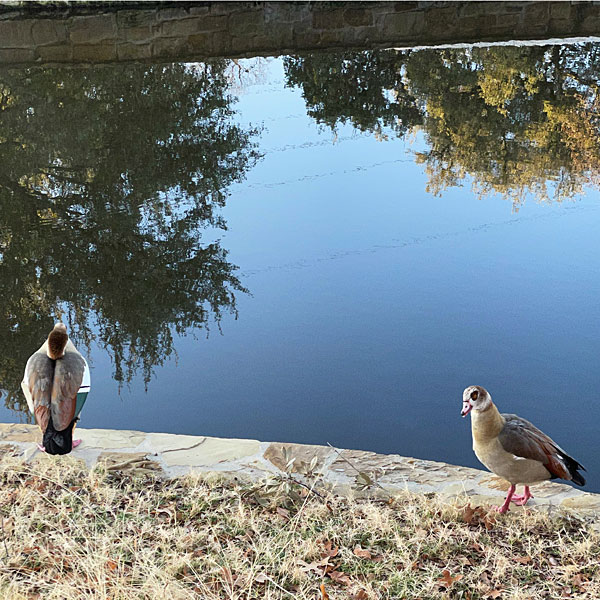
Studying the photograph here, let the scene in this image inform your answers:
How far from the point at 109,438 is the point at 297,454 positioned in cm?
108

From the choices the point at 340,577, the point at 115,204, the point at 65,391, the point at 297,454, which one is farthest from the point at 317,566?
the point at 115,204

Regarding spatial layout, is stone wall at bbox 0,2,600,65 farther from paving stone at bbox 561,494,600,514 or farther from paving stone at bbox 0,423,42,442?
paving stone at bbox 561,494,600,514

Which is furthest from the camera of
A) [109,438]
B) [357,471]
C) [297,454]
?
[109,438]

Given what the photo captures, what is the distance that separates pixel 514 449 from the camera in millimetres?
3520

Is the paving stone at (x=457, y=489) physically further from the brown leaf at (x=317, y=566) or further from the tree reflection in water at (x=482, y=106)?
the tree reflection in water at (x=482, y=106)

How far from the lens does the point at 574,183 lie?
745 cm

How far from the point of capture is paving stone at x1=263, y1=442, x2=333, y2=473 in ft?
13.5

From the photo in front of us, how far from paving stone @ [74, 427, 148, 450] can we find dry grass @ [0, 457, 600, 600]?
335mm

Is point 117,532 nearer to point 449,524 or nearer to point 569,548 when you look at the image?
point 449,524

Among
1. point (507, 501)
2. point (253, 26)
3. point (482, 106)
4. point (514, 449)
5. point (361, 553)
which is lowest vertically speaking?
point (361, 553)

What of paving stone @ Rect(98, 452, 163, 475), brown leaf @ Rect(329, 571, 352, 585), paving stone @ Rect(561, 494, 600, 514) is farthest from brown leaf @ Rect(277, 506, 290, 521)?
paving stone @ Rect(561, 494, 600, 514)

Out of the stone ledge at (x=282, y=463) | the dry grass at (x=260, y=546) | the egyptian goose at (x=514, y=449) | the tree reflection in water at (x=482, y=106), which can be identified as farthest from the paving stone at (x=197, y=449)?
the tree reflection in water at (x=482, y=106)

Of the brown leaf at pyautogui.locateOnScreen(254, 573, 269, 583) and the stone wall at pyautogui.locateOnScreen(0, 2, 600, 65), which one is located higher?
the stone wall at pyautogui.locateOnScreen(0, 2, 600, 65)

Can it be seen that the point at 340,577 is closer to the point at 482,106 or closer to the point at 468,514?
the point at 468,514
